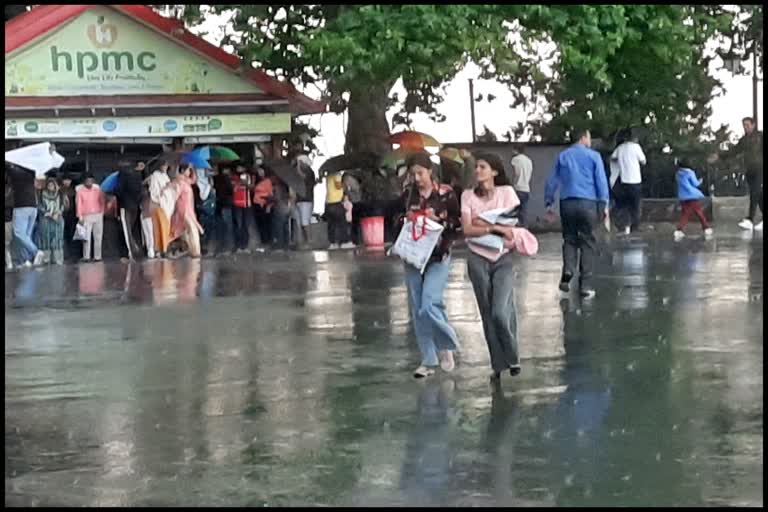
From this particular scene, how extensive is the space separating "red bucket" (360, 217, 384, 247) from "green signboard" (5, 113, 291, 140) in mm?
2672

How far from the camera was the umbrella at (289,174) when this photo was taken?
2631 cm

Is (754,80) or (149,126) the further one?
(754,80)

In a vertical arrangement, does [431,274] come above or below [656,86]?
below

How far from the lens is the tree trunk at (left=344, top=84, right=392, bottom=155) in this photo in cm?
2911

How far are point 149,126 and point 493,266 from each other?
17.4m

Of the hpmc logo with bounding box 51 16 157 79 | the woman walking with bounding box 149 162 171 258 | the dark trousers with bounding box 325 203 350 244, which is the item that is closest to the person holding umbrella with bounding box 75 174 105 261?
the woman walking with bounding box 149 162 171 258

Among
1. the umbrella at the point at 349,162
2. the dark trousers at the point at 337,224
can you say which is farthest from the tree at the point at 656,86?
the dark trousers at the point at 337,224

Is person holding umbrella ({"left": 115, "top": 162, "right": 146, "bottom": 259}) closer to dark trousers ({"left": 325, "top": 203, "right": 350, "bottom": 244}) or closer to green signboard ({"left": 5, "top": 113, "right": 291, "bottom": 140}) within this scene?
green signboard ({"left": 5, "top": 113, "right": 291, "bottom": 140})

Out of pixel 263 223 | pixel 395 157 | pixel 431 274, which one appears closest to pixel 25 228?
pixel 263 223

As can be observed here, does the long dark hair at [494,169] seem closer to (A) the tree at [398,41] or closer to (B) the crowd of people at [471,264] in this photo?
(B) the crowd of people at [471,264]

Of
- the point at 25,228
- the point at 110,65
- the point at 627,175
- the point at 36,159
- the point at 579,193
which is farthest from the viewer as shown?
the point at 110,65

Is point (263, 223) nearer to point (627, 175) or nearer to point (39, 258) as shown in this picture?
point (39, 258)

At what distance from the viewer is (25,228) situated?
71.9ft

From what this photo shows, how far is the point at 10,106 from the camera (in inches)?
1015
